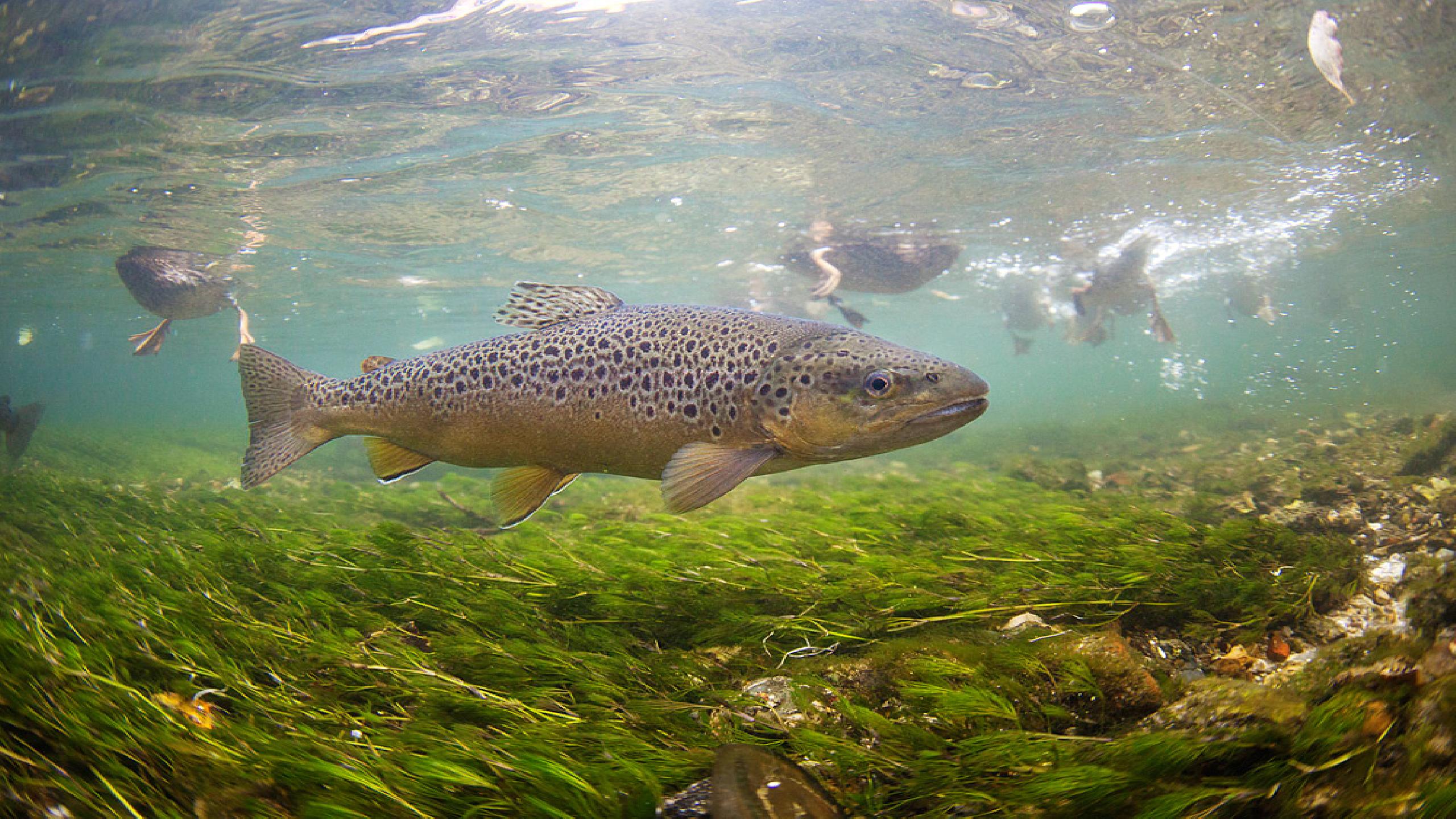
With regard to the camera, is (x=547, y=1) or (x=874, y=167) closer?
(x=547, y=1)

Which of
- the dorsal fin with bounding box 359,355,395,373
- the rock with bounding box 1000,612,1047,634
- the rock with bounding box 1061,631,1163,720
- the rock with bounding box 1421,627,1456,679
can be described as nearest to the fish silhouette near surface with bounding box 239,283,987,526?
the dorsal fin with bounding box 359,355,395,373

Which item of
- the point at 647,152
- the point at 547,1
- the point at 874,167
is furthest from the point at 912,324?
the point at 547,1

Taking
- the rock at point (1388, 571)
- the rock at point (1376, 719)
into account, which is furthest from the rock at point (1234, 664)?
the rock at point (1388, 571)

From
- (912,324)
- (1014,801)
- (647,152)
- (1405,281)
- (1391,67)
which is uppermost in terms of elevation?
(1391,67)

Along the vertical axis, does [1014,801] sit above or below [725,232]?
above

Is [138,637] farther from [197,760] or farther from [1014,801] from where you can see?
[1014,801]

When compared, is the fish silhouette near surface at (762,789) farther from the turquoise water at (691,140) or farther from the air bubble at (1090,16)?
the air bubble at (1090,16)
